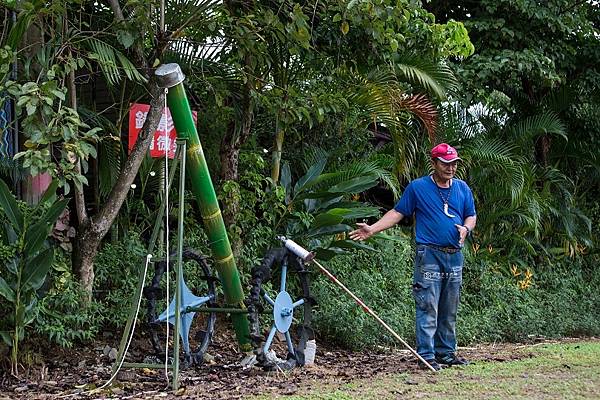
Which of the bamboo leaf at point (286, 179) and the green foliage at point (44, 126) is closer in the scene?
the green foliage at point (44, 126)

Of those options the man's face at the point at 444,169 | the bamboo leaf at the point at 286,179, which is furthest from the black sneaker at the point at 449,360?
the bamboo leaf at the point at 286,179

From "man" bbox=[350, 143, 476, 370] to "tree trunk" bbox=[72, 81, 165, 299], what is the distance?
1902mm

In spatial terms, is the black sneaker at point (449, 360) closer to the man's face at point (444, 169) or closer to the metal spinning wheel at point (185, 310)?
the man's face at point (444, 169)

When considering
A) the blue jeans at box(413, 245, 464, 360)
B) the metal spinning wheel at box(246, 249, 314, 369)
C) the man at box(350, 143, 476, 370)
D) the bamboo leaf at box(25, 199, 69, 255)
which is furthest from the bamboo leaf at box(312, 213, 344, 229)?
the bamboo leaf at box(25, 199, 69, 255)

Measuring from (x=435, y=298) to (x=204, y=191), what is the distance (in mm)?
2060

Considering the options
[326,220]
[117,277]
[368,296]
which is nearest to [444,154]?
[326,220]

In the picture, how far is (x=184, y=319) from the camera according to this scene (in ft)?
21.9

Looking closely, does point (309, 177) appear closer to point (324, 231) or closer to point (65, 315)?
point (324, 231)

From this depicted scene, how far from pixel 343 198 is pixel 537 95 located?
5543mm

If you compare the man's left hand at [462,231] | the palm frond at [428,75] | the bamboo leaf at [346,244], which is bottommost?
the bamboo leaf at [346,244]

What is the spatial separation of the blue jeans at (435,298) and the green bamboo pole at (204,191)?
1408mm

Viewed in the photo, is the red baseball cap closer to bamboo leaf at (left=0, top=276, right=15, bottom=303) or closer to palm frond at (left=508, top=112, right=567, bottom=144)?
bamboo leaf at (left=0, top=276, right=15, bottom=303)

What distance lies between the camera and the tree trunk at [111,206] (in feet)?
23.7

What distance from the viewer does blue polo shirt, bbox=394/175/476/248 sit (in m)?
6.96
